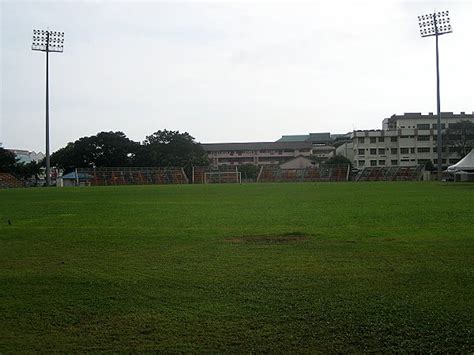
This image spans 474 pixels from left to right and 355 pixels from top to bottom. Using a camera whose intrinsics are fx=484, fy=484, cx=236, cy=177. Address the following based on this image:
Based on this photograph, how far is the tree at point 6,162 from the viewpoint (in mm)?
80812

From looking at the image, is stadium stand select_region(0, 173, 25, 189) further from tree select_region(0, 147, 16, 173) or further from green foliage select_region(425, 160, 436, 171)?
green foliage select_region(425, 160, 436, 171)

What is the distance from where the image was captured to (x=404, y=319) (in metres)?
4.77

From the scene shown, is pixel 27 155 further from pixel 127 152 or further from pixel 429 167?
pixel 429 167

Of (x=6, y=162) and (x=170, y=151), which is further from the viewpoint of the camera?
(x=170, y=151)

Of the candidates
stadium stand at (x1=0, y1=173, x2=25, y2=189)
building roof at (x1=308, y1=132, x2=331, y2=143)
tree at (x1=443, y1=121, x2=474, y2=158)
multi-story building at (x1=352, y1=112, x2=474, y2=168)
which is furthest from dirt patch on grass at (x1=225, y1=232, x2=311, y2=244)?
building roof at (x1=308, y1=132, x2=331, y2=143)

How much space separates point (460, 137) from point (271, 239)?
80711 mm

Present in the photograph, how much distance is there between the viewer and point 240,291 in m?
5.81

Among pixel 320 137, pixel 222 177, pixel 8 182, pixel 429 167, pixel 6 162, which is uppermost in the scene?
pixel 320 137

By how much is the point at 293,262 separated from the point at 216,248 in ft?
6.51

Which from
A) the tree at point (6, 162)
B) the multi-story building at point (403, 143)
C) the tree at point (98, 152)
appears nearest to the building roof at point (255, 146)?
the multi-story building at point (403, 143)

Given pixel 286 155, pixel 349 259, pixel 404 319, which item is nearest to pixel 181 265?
pixel 349 259

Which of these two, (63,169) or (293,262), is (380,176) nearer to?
(63,169)

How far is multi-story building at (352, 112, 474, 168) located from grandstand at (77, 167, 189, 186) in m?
39.6

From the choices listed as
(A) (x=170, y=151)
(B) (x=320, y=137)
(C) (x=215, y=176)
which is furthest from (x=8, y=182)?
(B) (x=320, y=137)
